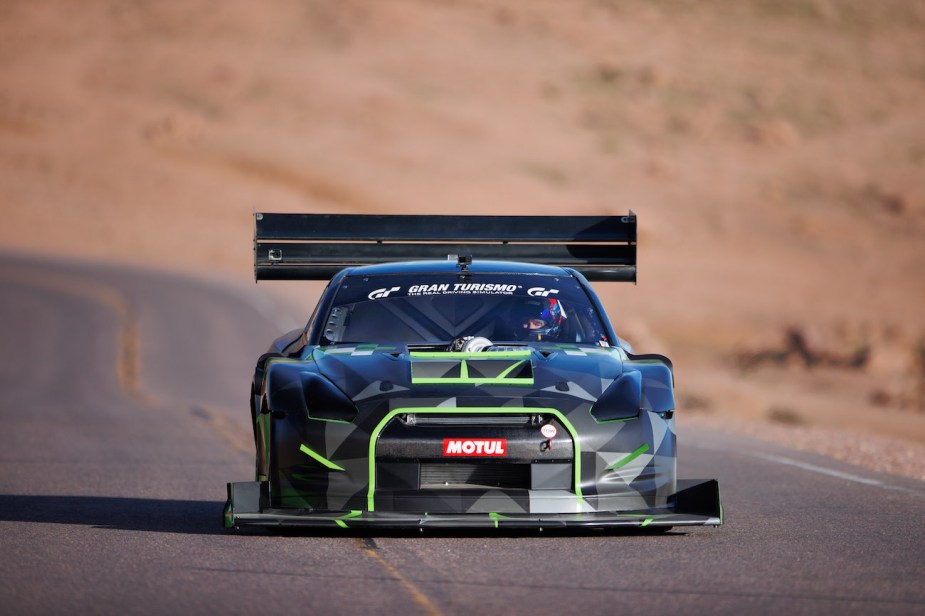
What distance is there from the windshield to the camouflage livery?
1010mm

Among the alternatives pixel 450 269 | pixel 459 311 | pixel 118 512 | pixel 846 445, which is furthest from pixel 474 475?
pixel 846 445

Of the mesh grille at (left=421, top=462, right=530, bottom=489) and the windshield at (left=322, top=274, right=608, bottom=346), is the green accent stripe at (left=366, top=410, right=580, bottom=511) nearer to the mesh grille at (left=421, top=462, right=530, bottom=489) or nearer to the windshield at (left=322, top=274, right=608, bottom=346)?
the mesh grille at (left=421, top=462, right=530, bottom=489)

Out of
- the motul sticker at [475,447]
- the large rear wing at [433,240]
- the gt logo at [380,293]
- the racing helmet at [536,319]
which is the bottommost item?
the motul sticker at [475,447]

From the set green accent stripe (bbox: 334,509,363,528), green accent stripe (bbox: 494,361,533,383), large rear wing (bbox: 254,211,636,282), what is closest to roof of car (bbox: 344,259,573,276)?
large rear wing (bbox: 254,211,636,282)

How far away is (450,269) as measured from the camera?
9.78 meters

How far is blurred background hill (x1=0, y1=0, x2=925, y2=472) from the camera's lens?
47.4m

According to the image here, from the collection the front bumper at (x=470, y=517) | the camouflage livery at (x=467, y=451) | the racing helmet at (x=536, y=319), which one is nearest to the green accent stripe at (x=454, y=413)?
the camouflage livery at (x=467, y=451)

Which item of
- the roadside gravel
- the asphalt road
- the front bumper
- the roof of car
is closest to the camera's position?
the asphalt road

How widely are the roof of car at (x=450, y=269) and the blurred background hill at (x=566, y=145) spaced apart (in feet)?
53.7

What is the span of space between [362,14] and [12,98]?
1425 inches

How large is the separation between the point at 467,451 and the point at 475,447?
0.04 meters

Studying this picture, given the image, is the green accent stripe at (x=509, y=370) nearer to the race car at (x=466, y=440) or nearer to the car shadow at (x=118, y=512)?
the race car at (x=466, y=440)

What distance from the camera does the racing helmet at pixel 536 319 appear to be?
9250 millimetres

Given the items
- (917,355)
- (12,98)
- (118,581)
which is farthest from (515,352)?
(12,98)
